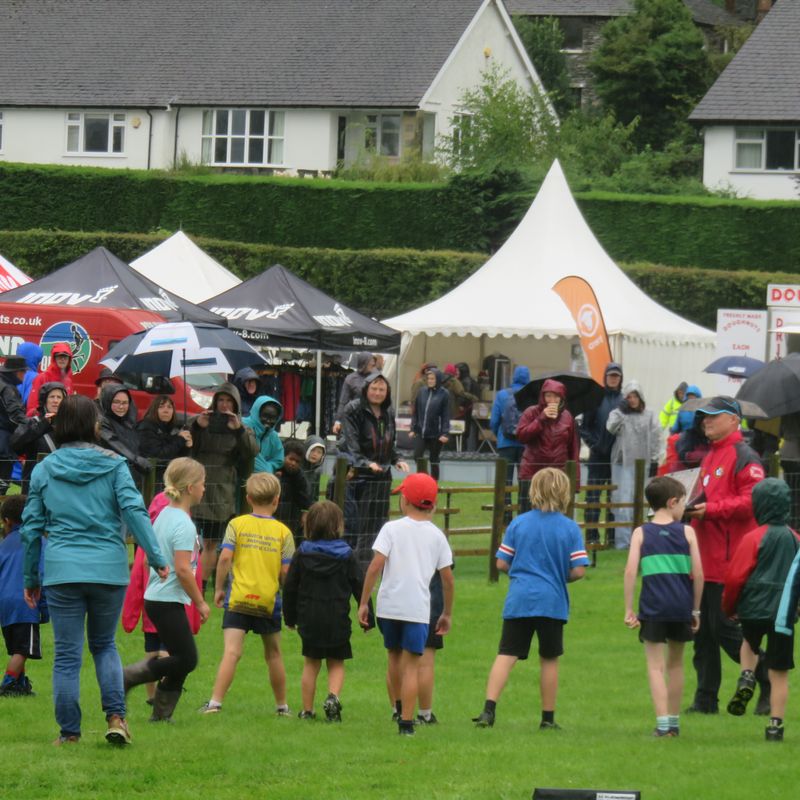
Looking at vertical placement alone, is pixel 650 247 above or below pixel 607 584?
above

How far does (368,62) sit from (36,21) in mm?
12105

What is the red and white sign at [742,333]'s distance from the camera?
2670 cm

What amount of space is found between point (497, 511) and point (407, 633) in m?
6.74

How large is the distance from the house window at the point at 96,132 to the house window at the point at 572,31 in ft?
86.0

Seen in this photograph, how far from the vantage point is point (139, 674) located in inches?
388

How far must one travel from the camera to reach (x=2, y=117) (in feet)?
182

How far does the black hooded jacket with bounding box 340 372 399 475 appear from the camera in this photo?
50.7 feet

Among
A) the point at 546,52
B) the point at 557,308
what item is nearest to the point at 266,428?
the point at 557,308

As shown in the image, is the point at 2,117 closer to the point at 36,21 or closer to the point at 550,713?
the point at 36,21

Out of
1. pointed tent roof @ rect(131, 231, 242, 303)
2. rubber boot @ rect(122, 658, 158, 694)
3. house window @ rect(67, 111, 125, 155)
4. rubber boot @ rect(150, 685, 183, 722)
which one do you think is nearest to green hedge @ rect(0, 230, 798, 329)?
pointed tent roof @ rect(131, 231, 242, 303)

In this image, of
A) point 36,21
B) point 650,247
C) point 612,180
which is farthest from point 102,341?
point 36,21

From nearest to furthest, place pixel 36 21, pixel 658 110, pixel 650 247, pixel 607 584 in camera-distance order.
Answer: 1. pixel 607 584
2. pixel 650 247
3. pixel 36 21
4. pixel 658 110

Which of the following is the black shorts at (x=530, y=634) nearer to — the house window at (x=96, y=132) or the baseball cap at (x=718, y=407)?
the baseball cap at (x=718, y=407)

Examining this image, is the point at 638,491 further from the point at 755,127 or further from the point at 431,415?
the point at 755,127
